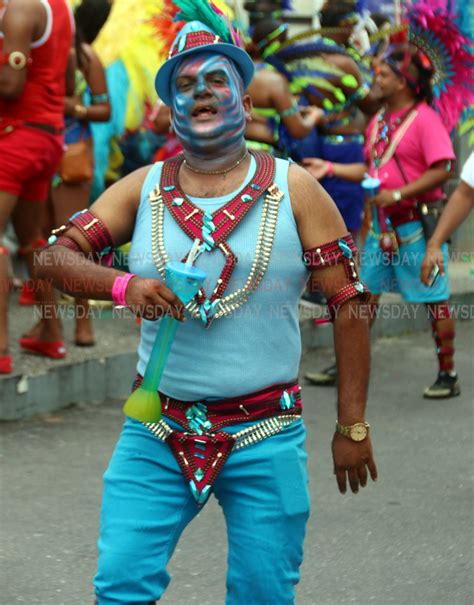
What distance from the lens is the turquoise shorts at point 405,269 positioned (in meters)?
7.29

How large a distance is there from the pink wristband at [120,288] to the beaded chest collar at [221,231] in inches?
4.2

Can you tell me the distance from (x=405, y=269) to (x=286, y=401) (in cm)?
412

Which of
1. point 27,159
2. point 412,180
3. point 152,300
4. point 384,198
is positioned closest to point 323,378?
point 384,198

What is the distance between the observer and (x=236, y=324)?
10.7ft

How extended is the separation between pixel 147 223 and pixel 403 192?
13.4ft

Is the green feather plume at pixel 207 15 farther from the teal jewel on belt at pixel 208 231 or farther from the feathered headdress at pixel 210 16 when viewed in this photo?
the teal jewel on belt at pixel 208 231

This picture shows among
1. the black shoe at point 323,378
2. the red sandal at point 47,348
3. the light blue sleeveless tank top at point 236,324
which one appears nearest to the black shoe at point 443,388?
the black shoe at point 323,378

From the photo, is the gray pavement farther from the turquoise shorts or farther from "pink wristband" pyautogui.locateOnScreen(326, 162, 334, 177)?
"pink wristband" pyautogui.locateOnScreen(326, 162, 334, 177)

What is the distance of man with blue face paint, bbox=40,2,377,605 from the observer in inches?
126

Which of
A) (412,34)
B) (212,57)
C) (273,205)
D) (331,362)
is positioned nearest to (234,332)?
(273,205)

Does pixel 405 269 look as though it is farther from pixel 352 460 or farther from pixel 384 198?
pixel 352 460

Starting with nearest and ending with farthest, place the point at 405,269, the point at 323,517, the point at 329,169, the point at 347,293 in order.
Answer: the point at 347,293
the point at 323,517
the point at 329,169
the point at 405,269

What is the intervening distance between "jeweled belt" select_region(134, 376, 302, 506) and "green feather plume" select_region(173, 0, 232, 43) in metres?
0.92

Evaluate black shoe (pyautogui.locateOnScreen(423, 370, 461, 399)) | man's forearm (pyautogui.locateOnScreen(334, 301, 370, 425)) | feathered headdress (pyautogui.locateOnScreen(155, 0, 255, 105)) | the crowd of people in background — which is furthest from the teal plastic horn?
black shoe (pyautogui.locateOnScreen(423, 370, 461, 399))
